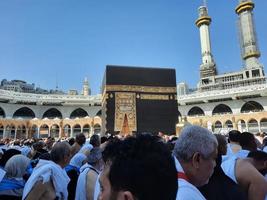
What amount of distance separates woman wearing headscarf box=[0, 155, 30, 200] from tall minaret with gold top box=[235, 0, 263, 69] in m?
51.0

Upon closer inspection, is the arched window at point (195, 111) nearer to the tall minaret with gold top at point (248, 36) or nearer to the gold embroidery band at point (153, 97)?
the tall minaret with gold top at point (248, 36)

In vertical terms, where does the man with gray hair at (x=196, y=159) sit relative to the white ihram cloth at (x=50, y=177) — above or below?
above

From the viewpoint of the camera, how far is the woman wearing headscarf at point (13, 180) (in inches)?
99.0

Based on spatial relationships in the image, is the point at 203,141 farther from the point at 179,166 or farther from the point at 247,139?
the point at 247,139

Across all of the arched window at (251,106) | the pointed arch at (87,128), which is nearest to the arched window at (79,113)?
the pointed arch at (87,128)

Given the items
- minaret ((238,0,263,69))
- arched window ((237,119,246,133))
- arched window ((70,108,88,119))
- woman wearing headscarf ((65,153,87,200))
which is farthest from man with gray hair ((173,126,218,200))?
minaret ((238,0,263,69))

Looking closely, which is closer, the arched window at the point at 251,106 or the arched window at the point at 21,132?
the arched window at the point at 21,132

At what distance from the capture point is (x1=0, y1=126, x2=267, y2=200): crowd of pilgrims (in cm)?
79

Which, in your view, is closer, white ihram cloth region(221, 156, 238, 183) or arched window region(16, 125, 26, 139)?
white ihram cloth region(221, 156, 238, 183)

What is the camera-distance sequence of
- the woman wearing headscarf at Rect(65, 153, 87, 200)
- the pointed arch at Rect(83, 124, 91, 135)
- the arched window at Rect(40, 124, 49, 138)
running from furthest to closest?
the pointed arch at Rect(83, 124, 91, 135), the arched window at Rect(40, 124, 49, 138), the woman wearing headscarf at Rect(65, 153, 87, 200)

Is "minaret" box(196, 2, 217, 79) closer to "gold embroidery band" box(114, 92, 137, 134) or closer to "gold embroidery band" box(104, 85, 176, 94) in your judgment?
"gold embroidery band" box(104, 85, 176, 94)

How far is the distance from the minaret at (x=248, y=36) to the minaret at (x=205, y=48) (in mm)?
6443

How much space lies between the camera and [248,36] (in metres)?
49.4

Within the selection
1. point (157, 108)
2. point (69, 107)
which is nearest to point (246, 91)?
point (157, 108)
